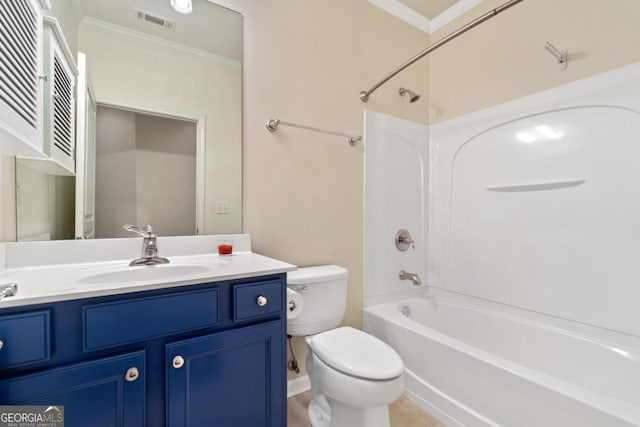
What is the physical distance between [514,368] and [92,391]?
155 centimetres

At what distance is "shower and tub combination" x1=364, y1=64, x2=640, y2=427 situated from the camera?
1379 mm

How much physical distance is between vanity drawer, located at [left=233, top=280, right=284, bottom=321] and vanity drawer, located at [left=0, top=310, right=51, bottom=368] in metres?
0.48

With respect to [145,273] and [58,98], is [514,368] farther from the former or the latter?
[58,98]

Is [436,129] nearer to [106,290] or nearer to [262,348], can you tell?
[262,348]

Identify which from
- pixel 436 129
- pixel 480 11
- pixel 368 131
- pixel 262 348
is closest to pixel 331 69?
pixel 368 131

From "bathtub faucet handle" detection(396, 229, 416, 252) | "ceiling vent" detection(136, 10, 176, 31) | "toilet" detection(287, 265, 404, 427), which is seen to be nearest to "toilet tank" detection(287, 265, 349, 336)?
"toilet" detection(287, 265, 404, 427)

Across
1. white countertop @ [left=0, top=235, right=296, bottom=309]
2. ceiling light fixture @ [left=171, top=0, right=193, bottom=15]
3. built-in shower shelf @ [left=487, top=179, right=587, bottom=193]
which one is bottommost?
white countertop @ [left=0, top=235, right=296, bottom=309]

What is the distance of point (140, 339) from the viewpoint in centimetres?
84

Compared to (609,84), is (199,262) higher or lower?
lower

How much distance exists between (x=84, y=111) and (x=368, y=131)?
5.20 ft

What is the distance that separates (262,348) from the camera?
1042 mm

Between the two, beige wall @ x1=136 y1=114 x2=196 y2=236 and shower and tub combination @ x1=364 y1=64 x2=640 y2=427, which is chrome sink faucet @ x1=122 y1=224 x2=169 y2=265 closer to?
beige wall @ x1=136 y1=114 x2=196 y2=236

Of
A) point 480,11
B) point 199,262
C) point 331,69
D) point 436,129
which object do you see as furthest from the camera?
point 436,129

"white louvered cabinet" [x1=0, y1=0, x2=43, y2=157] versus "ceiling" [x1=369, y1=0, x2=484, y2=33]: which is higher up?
"ceiling" [x1=369, y1=0, x2=484, y2=33]
